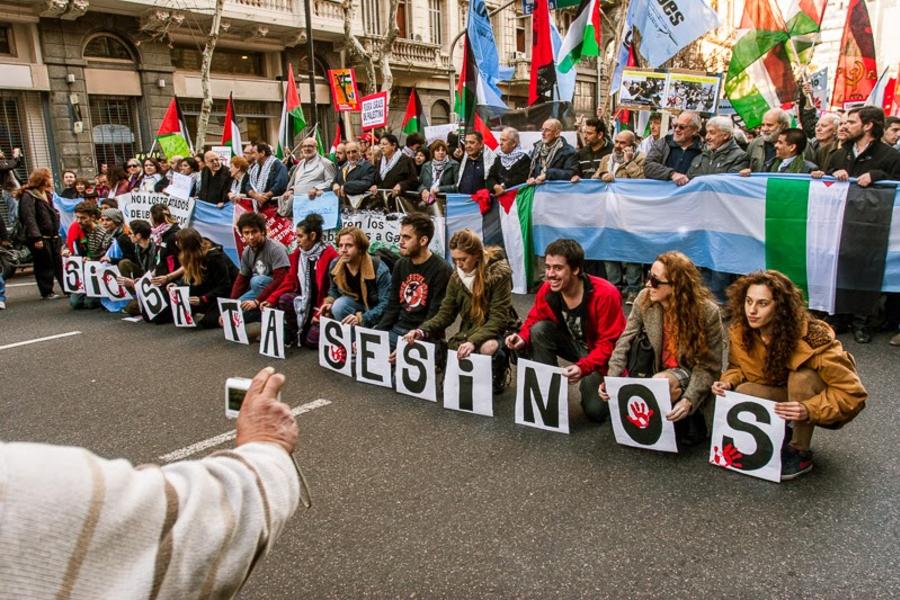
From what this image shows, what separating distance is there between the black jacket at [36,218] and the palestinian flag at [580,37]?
7.52 m

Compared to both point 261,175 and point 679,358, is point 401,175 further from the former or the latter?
point 679,358

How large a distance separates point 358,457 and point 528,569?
59.1 inches

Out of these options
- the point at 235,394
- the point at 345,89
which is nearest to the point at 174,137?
the point at 345,89

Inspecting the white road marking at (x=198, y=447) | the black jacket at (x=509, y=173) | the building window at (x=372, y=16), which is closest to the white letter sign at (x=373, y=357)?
the white road marking at (x=198, y=447)

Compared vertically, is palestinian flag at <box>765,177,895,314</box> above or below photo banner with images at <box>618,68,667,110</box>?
below

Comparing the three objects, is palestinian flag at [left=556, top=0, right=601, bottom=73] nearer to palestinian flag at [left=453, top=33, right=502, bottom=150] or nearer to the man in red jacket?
palestinian flag at [left=453, top=33, right=502, bottom=150]

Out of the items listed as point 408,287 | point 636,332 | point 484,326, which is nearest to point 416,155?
point 408,287

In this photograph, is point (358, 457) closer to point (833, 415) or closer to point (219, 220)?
point (833, 415)

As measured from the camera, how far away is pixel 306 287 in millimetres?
6684

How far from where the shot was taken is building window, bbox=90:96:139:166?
1947 cm

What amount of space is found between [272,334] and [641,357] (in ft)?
11.8

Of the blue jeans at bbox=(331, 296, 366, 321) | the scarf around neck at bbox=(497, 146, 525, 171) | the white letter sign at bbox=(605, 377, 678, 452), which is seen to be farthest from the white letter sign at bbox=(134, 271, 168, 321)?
the white letter sign at bbox=(605, 377, 678, 452)

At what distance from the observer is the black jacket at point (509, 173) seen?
862 cm

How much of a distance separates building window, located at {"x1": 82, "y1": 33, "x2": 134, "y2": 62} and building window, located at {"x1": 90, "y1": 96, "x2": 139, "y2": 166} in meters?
1.11
